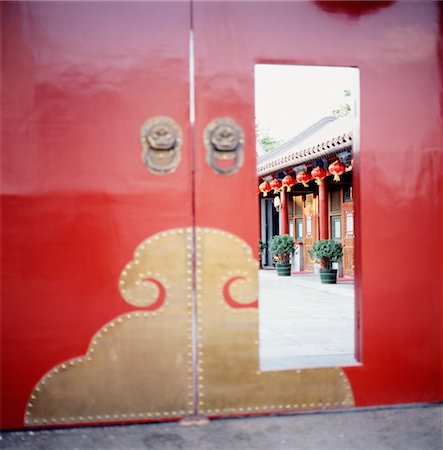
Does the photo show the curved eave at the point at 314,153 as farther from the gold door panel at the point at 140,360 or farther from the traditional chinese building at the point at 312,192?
the gold door panel at the point at 140,360

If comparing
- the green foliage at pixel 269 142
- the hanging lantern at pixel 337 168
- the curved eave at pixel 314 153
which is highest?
the green foliage at pixel 269 142

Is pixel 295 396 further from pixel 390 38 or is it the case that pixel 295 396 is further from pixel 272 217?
pixel 272 217

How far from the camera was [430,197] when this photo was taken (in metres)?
3.29

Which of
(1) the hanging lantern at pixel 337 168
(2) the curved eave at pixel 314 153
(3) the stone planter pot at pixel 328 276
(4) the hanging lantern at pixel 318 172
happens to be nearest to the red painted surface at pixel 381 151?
(2) the curved eave at pixel 314 153

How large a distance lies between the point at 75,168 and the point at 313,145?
33.4ft

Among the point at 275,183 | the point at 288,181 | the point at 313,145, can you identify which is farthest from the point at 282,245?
the point at 313,145

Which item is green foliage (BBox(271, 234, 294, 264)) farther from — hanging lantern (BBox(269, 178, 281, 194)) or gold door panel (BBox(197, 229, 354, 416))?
gold door panel (BBox(197, 229, 354, 416))

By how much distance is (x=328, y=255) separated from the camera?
1022cm

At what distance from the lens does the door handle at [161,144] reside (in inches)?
117

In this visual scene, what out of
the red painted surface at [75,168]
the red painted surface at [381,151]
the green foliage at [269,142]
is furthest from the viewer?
the green foliage at [269,142]

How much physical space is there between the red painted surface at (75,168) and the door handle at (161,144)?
0.12ft

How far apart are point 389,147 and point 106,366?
2.17 m

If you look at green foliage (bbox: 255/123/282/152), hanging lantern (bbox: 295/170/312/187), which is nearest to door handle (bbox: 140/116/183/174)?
hanging lantern (bbox: 295/170/312/187)

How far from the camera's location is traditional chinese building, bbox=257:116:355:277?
33.1ft
